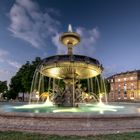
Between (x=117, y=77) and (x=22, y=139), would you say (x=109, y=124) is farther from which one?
(x=117, y=77)

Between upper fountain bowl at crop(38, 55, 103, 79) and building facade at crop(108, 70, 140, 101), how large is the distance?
80.2m

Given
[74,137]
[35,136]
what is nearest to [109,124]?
[74,137]

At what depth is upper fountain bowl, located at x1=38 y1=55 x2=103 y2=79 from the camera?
12.9 meters

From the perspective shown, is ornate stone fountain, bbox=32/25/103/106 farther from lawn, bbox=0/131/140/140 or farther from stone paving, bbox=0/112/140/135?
lawn, bbox=0/131/140/140

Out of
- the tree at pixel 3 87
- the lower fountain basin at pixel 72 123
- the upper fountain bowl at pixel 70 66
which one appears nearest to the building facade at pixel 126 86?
the tree at pixel 3 87

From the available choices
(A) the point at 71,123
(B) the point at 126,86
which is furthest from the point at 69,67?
(B) the point at 126,86

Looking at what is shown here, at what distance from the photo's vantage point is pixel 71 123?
315 inches

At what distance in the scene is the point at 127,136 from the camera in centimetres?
759

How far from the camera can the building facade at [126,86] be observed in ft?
317

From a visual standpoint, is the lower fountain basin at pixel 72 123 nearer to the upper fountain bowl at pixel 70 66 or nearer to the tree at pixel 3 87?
the upper fountain bowl at pixel 70 66

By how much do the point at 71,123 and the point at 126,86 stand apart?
9678 cm

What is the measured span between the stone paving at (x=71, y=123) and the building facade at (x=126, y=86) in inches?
3379

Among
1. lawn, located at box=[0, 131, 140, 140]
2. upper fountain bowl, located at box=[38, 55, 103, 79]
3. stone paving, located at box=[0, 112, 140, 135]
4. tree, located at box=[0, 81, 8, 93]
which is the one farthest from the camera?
tree, located at box=[0, 81, 8, 93]

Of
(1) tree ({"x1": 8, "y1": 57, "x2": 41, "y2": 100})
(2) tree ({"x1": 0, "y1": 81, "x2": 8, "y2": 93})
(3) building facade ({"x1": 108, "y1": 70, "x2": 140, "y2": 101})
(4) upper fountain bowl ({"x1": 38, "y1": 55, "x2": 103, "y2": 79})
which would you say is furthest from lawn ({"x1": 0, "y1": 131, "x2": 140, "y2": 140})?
(3) building facade ({"x1": 108, "y1": 70, "x2": 140, "y2": 101})
